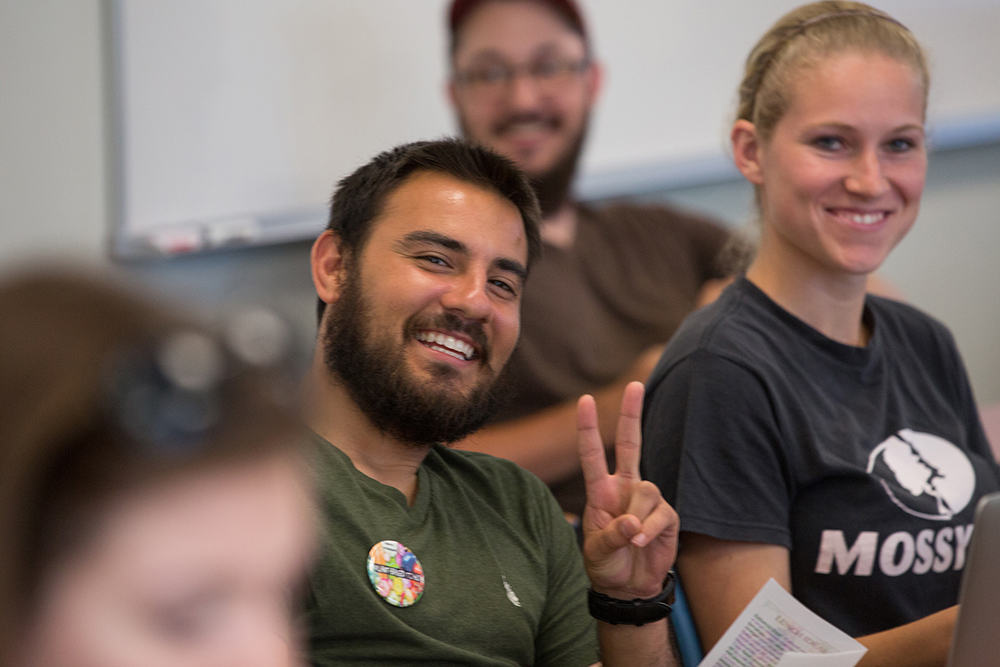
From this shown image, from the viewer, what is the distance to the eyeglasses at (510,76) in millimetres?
2404

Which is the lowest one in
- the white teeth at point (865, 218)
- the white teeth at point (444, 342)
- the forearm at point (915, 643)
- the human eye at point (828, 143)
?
the forearm at point (915, 643)

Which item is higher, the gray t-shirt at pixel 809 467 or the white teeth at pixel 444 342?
the white teeth at pixel 444 342

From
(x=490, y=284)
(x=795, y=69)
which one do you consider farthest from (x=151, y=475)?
(x=795, y=69)

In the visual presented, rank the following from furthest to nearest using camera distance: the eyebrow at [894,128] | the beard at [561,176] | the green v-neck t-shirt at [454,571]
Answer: the beard at [561,176]
the eyebrow at [894,128]
the green v-neck t-shirt at [454,571]

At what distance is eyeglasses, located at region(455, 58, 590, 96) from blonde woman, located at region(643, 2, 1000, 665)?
1002mm

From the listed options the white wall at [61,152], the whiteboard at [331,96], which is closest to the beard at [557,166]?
the whiteboard at [331,96]

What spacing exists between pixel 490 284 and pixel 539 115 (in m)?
1.31

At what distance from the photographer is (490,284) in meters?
1.22

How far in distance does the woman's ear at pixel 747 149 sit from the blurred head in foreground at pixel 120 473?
3.87ft

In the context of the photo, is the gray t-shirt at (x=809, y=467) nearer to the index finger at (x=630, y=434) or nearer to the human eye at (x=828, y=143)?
the index finger at (x=630, y=434)

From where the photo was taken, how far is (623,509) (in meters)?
1.12

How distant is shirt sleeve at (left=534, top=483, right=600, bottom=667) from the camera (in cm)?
117

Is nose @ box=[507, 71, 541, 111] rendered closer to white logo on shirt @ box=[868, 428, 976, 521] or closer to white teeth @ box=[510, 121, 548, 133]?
white teeth @ box=[510, 121, 548, 133]

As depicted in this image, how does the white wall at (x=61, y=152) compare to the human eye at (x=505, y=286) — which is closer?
the human eye at (x=505, y=286)
